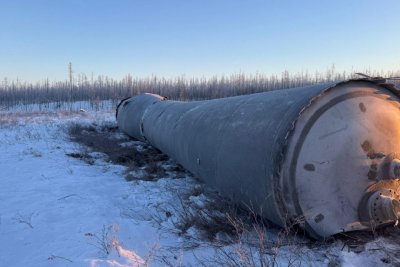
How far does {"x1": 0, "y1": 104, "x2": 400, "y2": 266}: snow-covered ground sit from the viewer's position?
2.78 metres

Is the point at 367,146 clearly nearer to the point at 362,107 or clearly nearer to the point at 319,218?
the point at 362,107

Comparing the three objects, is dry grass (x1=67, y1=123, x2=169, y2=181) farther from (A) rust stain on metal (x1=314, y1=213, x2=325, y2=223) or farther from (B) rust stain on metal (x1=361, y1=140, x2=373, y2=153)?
(B) rust stain on metal (x1=361, y1=140, x2=373, y2=153)

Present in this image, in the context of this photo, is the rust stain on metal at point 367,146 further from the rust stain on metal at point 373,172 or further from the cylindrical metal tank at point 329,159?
the rust stain on metal at point 373,172

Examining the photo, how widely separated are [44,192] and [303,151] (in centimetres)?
376

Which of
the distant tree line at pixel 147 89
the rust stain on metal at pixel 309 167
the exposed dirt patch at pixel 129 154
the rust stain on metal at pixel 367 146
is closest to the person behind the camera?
the rust stain on metal at pixel 309 167

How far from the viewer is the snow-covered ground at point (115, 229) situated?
2783mm

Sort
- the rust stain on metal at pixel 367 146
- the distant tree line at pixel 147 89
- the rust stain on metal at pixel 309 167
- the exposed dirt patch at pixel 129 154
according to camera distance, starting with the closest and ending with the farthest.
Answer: the rust stain on metal at pixel 309 167 < the rust stain on metal at pixel 367 146 < the exposed dirt patch at pixel 129 154 < the distant tree line at pixel 147 89

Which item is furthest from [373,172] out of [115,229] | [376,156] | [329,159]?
[115,229]

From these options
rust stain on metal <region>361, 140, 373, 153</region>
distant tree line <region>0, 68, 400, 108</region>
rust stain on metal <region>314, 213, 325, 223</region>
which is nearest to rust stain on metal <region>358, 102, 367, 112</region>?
rust stain on metal <region>361, 140, 373, 153</region>

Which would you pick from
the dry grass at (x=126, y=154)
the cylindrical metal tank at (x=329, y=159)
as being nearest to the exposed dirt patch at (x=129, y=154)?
the dry grass at (x=126, y=154)

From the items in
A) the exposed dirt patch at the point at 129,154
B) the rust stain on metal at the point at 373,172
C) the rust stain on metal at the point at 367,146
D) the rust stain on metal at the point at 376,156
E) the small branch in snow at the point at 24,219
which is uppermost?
the rust stain on metal at the point at 367,146

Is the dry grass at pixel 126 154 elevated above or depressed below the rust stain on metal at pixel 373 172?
below

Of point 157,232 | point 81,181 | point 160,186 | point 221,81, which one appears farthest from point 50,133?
point 221,81

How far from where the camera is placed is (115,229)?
360 centimetres
